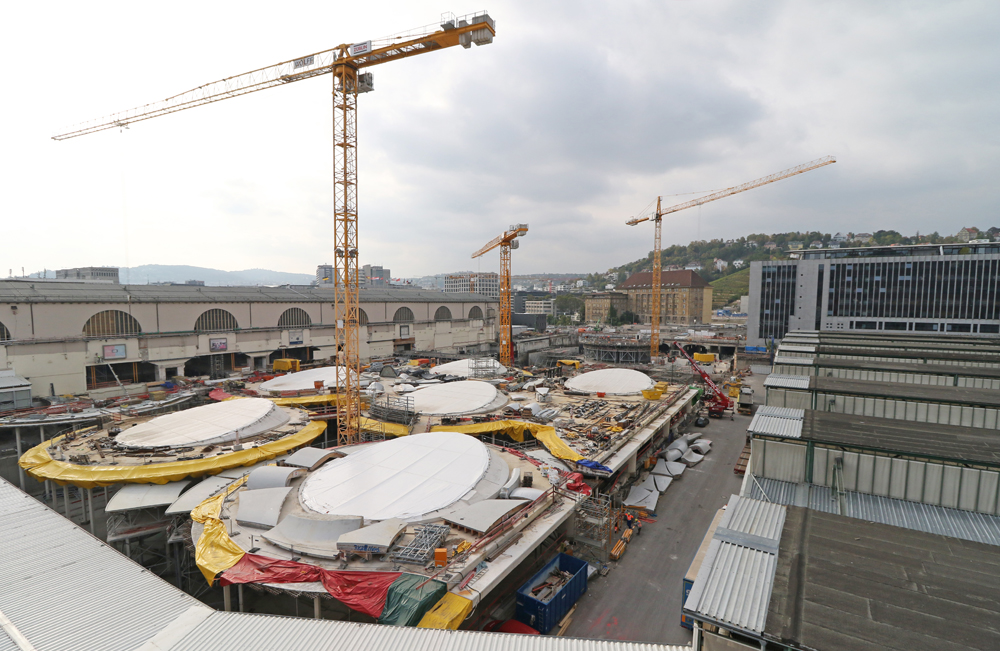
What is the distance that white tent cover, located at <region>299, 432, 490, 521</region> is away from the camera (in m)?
17.9

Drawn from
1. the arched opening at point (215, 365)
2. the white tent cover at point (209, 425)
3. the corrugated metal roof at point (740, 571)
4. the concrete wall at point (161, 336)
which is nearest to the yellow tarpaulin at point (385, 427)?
the white tent cover at point (209, 425)

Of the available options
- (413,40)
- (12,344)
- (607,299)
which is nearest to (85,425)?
(12,344)

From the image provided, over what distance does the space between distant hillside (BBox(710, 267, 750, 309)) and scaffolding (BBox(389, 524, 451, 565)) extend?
620 feet

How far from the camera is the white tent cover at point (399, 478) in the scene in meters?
17.9

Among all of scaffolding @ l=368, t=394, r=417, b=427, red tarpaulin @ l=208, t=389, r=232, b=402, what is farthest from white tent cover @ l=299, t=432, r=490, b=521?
red tarpaulin @ l=208, t=389, r=232, b=402

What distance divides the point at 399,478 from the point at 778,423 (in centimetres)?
1523

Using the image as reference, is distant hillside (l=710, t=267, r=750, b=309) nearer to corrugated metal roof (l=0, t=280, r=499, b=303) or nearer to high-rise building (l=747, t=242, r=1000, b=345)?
high-rise building (l=747, t=242, r=1000, b=345)

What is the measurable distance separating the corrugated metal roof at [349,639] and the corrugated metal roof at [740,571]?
188 centimetres

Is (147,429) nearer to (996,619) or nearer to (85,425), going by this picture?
(85,425)

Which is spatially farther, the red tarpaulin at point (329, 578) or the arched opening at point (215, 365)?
the arched opening at point (215, 365)

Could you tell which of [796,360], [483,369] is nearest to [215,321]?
[483,369]

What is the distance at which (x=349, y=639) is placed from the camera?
1012 centimetres

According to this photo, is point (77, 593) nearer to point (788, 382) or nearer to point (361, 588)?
point (361, 588)

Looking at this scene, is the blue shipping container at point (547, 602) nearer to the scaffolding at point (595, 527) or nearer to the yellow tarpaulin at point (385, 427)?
the scaffolding at point (595, 527)
